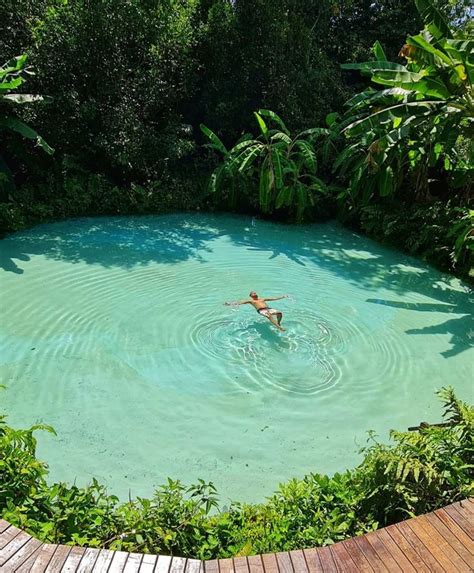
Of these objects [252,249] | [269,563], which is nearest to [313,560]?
[269,563]

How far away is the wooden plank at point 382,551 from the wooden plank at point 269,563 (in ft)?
2.04

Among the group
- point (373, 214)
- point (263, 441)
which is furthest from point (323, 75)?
point (263, 441)

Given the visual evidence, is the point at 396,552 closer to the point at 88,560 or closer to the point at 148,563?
the point at 148,563

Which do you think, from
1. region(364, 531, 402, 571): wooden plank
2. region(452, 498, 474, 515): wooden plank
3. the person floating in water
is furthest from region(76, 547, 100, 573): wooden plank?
the person floating in water

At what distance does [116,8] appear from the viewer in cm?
1085

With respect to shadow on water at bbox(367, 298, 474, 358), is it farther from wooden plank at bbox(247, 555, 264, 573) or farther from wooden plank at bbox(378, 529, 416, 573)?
wooden plank at bbox(247, 555, 264, 573)

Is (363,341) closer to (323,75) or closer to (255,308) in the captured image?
(255,308)

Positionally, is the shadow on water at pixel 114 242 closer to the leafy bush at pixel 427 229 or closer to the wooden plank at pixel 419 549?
the leafy bush at pixel 427 229

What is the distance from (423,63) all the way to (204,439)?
23.3ft

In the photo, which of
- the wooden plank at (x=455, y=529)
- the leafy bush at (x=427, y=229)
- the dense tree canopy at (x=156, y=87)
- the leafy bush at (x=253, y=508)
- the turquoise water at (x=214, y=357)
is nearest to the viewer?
the wooden plank at (x=455, y=529)

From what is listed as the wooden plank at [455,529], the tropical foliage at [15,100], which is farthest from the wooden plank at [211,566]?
the tropical foliage at [15,100]

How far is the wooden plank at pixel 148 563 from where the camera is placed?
276 centimetres

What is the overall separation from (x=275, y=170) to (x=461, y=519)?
364 inches

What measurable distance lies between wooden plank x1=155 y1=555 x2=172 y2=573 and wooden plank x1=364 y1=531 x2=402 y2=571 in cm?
125
